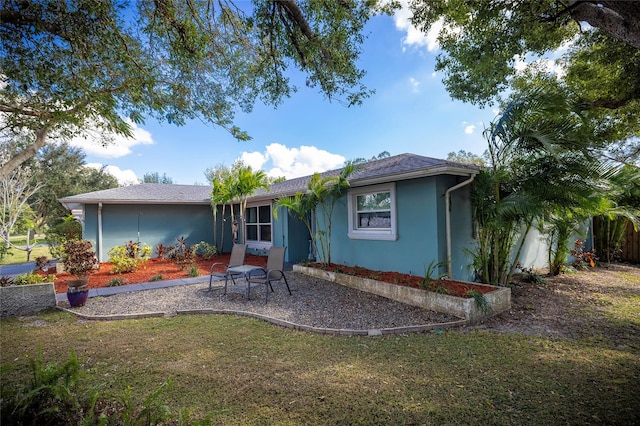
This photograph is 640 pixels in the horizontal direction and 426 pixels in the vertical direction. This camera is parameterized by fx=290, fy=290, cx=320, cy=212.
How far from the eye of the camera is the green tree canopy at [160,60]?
3578 millimetres

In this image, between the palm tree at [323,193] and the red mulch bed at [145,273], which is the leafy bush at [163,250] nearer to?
the red mulch bed at [145,273]

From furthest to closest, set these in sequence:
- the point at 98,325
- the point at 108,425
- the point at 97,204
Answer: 1. the point at 97,204
2. the point at 98,325
3. the point at 108,425

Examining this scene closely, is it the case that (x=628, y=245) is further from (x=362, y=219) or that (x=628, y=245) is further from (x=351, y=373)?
(x=351, y=373)

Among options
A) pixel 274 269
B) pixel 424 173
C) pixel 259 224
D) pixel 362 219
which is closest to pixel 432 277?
pixel 424 173

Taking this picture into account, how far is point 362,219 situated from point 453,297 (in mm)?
3803

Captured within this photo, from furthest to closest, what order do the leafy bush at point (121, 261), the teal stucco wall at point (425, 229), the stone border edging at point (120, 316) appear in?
the leafy bush at point (121, 261) → the teal stucco wall at point (425, 229) → the stone border edging at point (120, 316)

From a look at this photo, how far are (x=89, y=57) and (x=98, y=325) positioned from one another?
4379 mm

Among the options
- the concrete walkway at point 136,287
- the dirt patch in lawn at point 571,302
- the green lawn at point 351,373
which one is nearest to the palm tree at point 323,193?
the dirt patch in lawn at point 571,302

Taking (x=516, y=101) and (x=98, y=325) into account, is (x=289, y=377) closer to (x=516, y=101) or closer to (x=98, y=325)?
(x=98, y=325)

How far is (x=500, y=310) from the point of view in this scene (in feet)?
17.9

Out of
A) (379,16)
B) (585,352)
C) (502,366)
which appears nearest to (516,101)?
(379,16)

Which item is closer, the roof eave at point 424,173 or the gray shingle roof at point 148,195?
the roof eave at point 424,173

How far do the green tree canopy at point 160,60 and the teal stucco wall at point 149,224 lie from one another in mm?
8222

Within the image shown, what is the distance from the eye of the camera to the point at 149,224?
1344 cm
